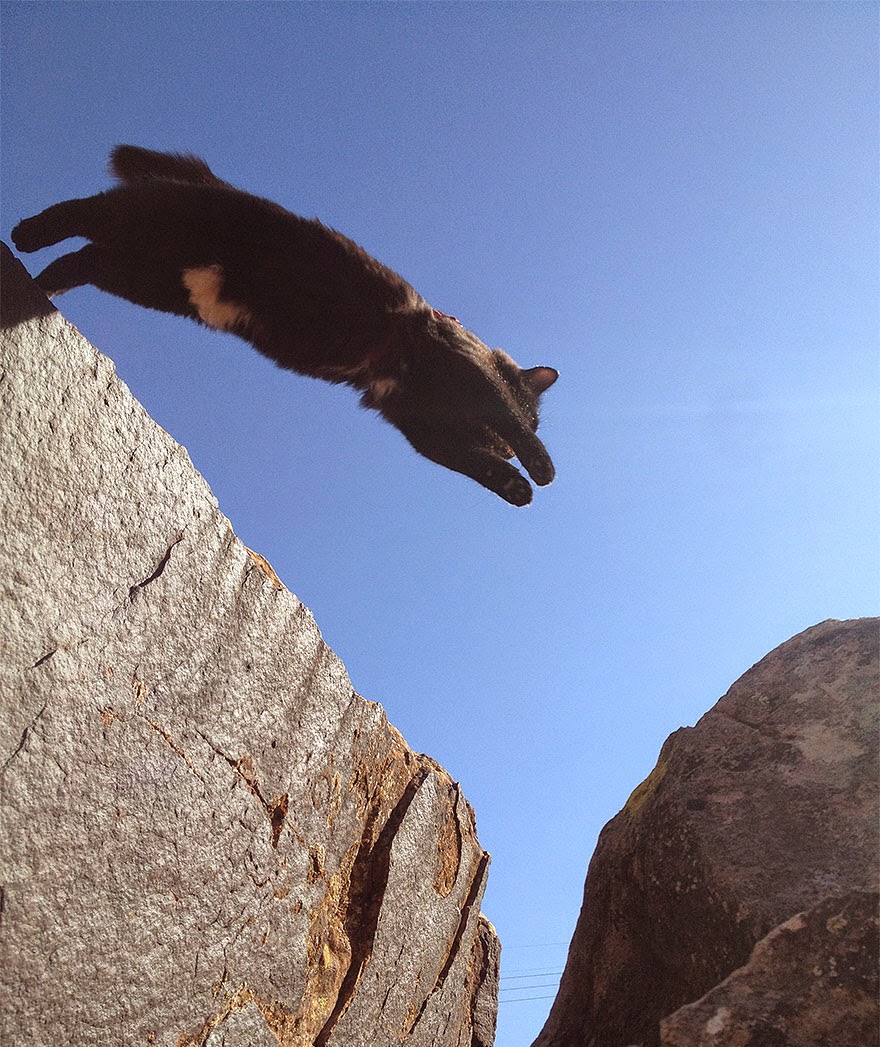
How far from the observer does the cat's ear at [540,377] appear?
5.27 m

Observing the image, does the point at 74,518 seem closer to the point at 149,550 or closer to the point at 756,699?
the point at 149,550

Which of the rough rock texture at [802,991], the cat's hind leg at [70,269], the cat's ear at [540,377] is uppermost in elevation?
the cat's ear at [540,377]

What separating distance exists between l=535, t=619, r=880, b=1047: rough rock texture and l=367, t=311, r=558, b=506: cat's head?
166 centimetres

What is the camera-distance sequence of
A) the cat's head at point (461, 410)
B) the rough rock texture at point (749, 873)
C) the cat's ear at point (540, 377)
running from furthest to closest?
the cat's ear at point (540, 377) < the cat's head at point (461, 410) < the rough rock texture at point (749, 873)

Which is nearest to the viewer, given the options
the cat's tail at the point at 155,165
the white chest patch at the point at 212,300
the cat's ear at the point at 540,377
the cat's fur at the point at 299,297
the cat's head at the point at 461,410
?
the cat's fur at the point at 299,297

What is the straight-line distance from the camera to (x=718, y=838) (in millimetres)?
2760

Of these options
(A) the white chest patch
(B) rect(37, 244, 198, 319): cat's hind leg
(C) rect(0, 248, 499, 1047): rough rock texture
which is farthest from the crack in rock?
(B) rect(37, 244, 198, 319): cat's hind leg

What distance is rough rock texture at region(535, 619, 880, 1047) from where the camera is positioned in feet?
7.39

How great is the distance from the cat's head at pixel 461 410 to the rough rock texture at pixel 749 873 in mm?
1662

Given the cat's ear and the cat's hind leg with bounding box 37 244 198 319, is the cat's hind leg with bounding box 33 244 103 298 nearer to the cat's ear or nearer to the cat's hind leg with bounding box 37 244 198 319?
the cat's hind leg with bounding box 37 244 198 319

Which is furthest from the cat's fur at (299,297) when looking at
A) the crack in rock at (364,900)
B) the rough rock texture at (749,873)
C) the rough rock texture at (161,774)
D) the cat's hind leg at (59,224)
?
the crack in rock at (364,900)

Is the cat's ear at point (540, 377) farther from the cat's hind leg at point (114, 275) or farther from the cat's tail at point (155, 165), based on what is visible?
the cat's hind leg at point (114, 275)

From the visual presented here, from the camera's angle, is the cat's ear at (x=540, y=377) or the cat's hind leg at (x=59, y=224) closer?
the cat's hind leg at (x=59, y=224)

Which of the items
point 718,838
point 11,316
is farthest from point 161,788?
point 718,838
